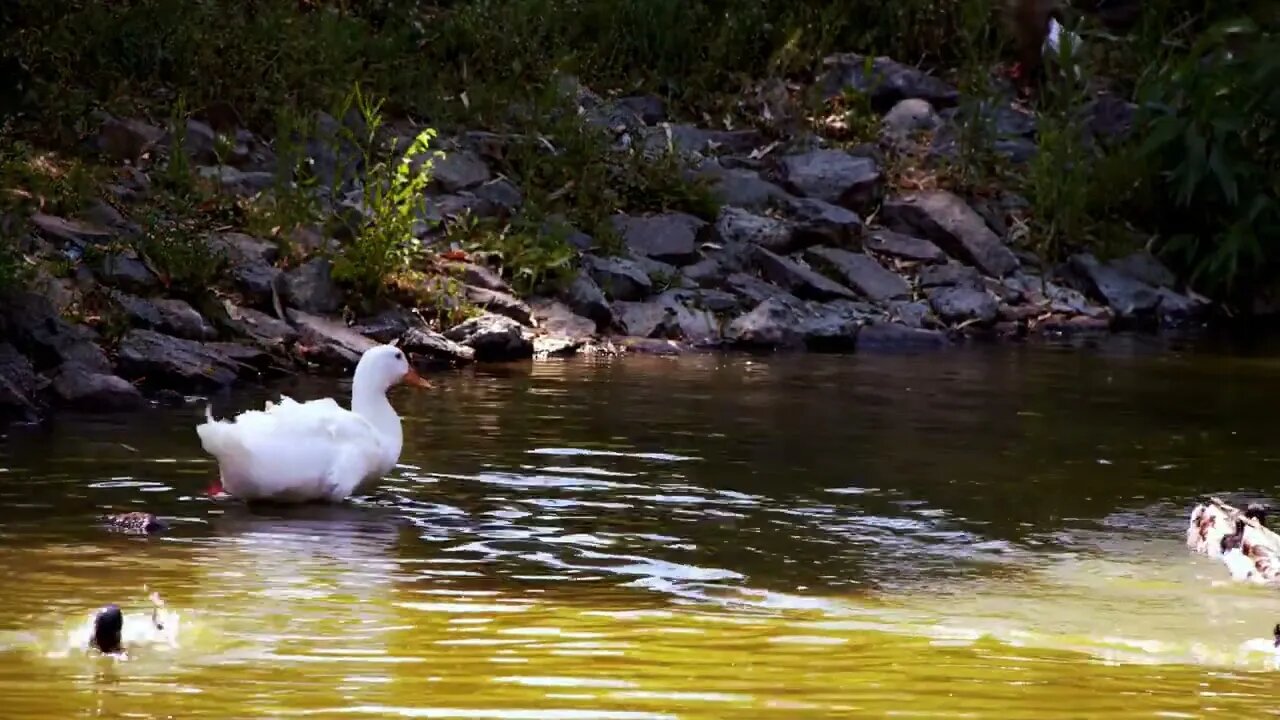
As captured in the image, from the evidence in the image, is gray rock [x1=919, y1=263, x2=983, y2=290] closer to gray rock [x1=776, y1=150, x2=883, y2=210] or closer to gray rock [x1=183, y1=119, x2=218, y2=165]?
gray rock [x1=776, y1=150, x2=883, y2=210]

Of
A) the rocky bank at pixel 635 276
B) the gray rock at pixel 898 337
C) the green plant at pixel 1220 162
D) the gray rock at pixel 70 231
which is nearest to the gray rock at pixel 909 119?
the rocky bank at pixel 635 276

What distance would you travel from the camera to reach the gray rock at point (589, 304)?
57.2 ft

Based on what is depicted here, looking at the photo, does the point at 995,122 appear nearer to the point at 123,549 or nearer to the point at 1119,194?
the point at 1119,194

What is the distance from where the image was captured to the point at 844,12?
24.5 meters

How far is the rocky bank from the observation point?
14148mm

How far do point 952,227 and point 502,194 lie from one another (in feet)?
14.5

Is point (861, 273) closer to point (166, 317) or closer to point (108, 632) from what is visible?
point (166, 317)

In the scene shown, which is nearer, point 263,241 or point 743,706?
point 743,706

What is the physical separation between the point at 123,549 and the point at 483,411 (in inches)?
193

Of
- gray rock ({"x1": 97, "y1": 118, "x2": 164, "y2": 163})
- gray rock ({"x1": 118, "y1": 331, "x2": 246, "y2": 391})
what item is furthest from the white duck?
gray rock ({"x1": 97, "y1": 118, "x2": 164, "y2": 163})

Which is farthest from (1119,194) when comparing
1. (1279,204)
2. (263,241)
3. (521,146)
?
(263,241)

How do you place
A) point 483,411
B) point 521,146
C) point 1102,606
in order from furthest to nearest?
point 521,146, point 483,411, point 1102,606

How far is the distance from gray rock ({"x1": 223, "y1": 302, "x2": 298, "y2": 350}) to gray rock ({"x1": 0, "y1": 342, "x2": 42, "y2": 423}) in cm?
223

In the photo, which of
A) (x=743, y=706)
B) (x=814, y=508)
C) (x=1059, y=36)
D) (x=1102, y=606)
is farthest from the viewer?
(x=1059, y=36)
